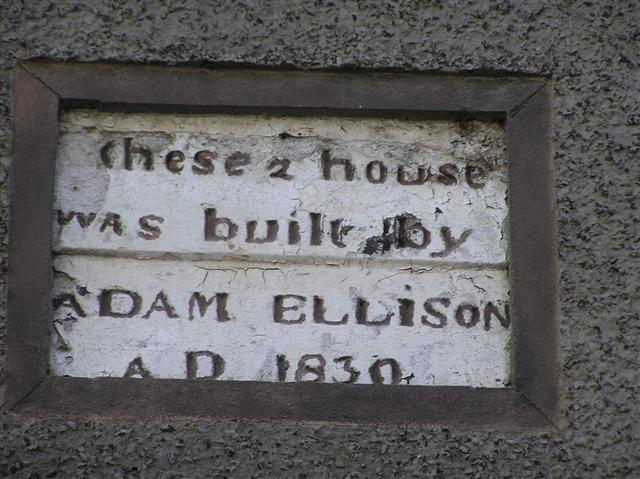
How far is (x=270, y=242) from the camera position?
1719 millimetres

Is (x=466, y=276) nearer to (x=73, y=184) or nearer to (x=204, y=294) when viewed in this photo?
(x=204, y=294)

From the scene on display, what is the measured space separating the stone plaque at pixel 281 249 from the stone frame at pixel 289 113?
0.03 metres

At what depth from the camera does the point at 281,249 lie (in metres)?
1.72

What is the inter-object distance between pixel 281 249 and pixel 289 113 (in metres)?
0.23

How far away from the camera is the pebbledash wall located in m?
1.62

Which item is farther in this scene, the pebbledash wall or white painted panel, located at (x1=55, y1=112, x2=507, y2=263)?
white painted panel, located at (x1=55, y1=112, x2=507, y2=263)

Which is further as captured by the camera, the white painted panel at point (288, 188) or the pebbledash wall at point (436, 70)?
the white painted panel at point (288, 188)

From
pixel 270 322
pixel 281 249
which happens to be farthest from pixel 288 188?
pixel 270 322

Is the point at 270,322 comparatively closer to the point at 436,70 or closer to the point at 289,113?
the point at 289,113

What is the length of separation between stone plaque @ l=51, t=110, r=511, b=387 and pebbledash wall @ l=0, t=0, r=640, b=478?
3.8 inches

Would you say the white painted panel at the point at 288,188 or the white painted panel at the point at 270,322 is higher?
the white painted panel at the point at 288,188

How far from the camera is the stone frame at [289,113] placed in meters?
1.64

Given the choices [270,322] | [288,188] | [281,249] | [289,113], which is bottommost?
[270,322]

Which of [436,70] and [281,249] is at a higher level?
[436,70]
